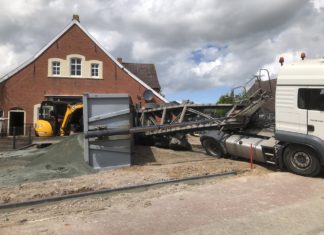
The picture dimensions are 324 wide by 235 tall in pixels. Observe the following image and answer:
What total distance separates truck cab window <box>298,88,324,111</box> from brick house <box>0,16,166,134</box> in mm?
22817

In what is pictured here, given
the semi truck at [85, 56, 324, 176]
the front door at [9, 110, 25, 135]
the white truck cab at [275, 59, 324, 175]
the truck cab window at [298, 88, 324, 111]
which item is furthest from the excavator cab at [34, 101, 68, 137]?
the truck cab window at [298, 88, 324, 111]

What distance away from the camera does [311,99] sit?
11172 millimetres

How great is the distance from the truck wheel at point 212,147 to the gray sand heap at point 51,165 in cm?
466

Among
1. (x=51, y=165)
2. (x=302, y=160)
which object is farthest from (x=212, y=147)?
(x=51, y=165)

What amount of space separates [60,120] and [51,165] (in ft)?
28.2

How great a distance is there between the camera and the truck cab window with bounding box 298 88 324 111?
35.9ft

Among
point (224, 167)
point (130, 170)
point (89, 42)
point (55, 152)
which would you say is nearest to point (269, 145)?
point (224, 167)

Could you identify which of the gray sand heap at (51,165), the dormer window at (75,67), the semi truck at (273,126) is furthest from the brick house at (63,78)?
the semi truck at (273,126)

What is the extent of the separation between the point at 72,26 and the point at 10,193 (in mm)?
25371

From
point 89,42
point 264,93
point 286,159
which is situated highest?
point 89,42

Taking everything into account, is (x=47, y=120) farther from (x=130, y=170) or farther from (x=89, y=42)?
(x=89, y=42)

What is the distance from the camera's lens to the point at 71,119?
1952 cm

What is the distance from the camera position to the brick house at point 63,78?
100.0 ft

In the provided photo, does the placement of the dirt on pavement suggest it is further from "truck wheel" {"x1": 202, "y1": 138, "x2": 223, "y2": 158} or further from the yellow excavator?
the yellow excavator
